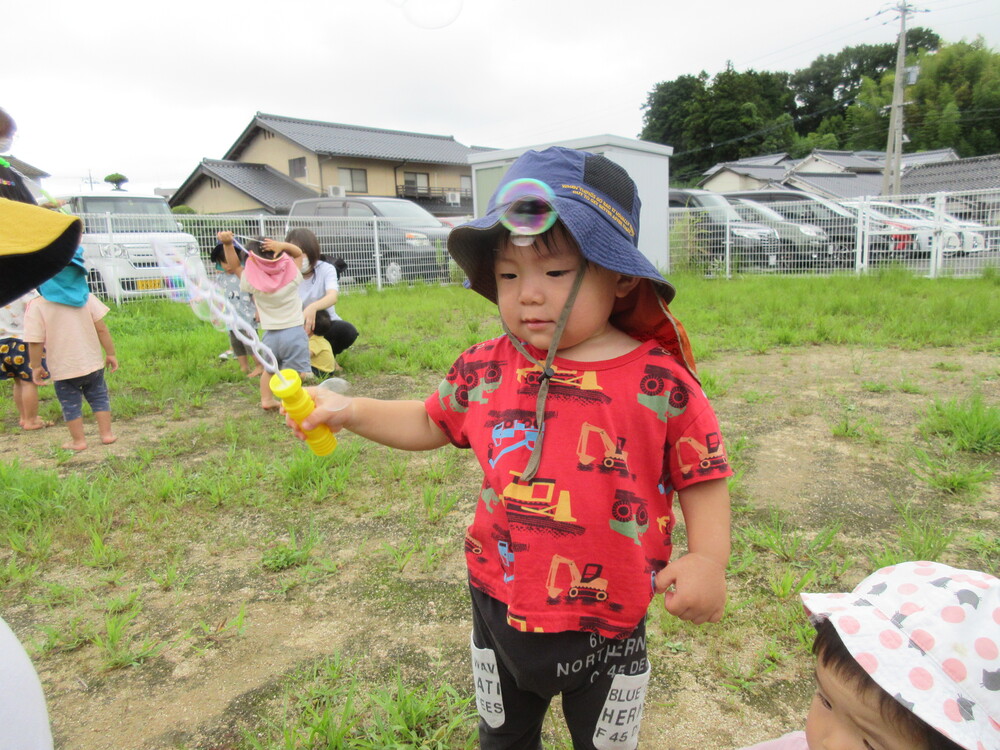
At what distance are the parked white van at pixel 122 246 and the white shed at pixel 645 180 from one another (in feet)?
15.8

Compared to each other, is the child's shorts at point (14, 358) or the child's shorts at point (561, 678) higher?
the child's shorts at point (14, 358)

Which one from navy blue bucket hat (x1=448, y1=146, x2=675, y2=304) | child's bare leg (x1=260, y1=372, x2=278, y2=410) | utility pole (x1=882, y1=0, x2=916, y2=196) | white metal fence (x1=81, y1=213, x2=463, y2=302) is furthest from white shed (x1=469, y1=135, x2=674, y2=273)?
utility pole (x1=882, y1=0, x2=916, y2=196)

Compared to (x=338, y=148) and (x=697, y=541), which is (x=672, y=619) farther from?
(x=338, y=148)

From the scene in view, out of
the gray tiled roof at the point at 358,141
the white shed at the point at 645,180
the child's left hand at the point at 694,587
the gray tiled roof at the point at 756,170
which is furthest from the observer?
the gray tiled roof at the point at 756,170

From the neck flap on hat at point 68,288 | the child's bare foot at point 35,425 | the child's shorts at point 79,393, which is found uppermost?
the neck flap on hat at point 68,288

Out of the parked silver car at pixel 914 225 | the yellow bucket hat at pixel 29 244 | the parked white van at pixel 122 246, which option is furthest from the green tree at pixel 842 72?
the yellow bucket hat at pixel 29 244

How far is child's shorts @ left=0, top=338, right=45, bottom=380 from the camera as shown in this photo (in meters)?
4.11

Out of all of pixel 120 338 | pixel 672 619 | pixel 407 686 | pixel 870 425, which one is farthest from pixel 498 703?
pixel 120 338

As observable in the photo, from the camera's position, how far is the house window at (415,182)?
101ft

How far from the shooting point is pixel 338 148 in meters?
28.3

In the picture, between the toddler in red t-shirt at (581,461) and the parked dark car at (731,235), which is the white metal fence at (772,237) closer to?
the parked dark car at (731,235)

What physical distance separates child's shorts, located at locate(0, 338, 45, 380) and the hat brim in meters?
3.92

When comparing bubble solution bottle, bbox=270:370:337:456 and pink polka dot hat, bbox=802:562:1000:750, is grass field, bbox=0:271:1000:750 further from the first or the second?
pink polka dot hat, bbox=802:562:1000:750

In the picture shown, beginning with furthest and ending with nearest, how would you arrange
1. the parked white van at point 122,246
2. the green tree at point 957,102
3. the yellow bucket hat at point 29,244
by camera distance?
the green tree at point 957,102 → the parked white van at point 122,246 → the yellow bucket hat at point 29,244
